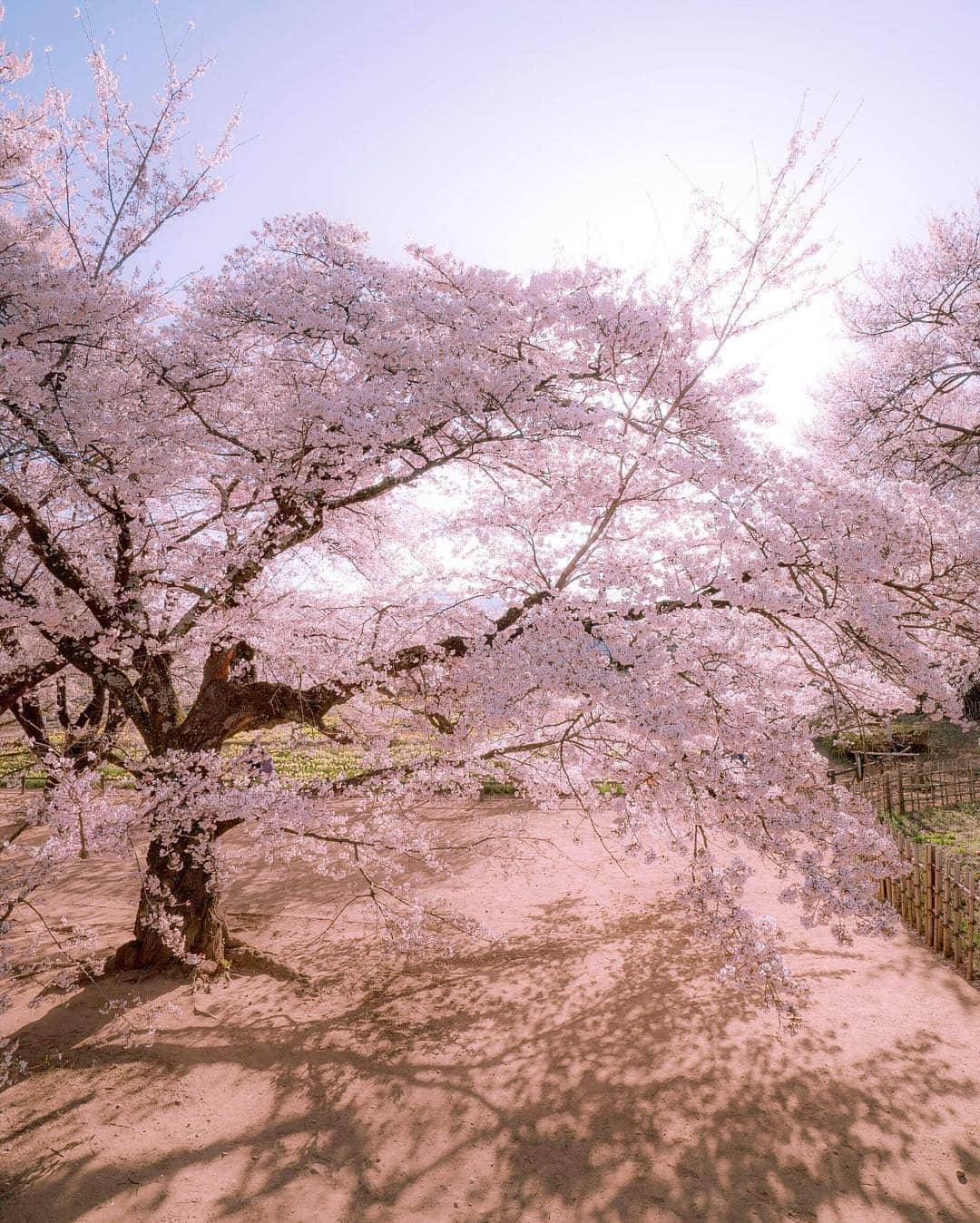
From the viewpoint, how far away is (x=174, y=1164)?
4.25m

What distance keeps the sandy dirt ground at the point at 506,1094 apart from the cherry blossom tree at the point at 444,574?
0.77 m

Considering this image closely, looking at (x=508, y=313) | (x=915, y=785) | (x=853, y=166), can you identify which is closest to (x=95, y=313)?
(x=508, y=313)

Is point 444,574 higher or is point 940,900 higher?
point 444,574

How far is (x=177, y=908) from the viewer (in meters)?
6.56

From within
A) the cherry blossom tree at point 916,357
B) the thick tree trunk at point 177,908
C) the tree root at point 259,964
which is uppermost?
the cherry blossom tree at point 916,357

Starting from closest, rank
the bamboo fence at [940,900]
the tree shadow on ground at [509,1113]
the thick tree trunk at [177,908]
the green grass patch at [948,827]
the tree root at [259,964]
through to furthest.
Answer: the tree shadow on ground at [509,1113]
the thick tree trunk at [177,908]
the bamboo fence at [940,900]
the tree root at [259,964]
the green grass patch at [948,827]

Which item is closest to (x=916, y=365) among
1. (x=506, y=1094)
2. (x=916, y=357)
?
(x=916, y=357)

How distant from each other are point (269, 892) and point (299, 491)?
22.0ft

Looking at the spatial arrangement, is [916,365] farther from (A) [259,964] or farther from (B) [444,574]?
(A) [259,964]

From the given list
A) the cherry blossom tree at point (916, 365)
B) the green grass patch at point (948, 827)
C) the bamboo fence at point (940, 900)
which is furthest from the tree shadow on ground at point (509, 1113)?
the cherry blossom tree at point (916, 365)

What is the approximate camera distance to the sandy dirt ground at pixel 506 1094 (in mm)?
3967

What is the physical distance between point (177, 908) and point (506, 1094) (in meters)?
3.74

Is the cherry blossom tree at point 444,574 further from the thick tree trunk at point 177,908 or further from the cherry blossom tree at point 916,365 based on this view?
the cherry blossom tree at point 916,365

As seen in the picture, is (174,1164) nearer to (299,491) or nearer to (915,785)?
(299,491)
